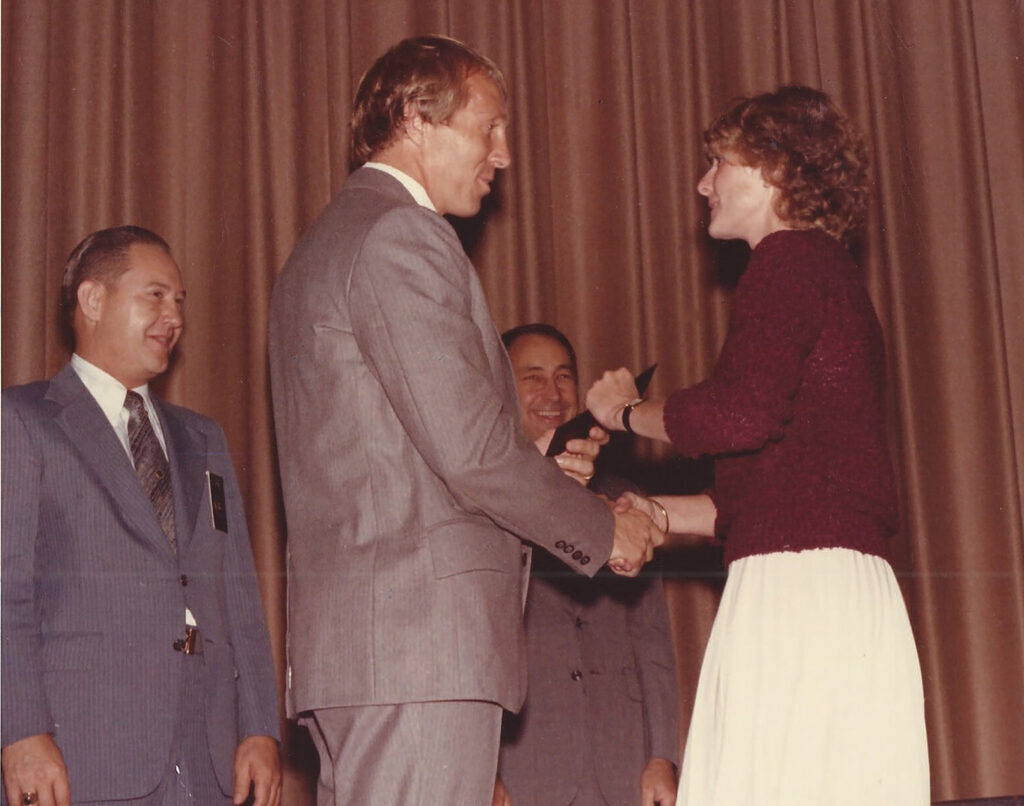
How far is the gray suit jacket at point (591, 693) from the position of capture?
3.27 m

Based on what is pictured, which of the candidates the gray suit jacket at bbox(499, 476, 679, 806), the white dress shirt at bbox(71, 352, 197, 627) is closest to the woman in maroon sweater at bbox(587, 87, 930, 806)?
the gray suit jacket at bbox(499, 476, 679, 806)

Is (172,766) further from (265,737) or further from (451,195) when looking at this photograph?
(451,195)

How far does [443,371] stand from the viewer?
7.21 feet

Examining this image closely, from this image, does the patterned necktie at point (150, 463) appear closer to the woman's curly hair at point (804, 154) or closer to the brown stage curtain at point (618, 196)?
the brown stage curtain at point (618, 196)

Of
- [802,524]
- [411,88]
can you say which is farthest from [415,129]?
[802,524]

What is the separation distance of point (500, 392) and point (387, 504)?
34 centimetres

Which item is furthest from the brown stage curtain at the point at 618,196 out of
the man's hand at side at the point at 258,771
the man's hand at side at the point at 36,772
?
the man's hand at side at the point at 36,772

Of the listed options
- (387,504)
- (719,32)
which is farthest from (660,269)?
(387,504)

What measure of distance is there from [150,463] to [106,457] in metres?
0.14

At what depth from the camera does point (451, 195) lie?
8.43 feet

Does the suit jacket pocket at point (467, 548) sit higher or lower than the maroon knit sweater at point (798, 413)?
lower

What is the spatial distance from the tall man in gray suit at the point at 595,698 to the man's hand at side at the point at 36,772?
102cm

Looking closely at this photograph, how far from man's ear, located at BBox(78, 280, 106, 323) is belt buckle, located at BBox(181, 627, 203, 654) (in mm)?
872

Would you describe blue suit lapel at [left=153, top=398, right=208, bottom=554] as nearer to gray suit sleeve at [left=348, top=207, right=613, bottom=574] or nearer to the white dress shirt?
the white dress shirt
